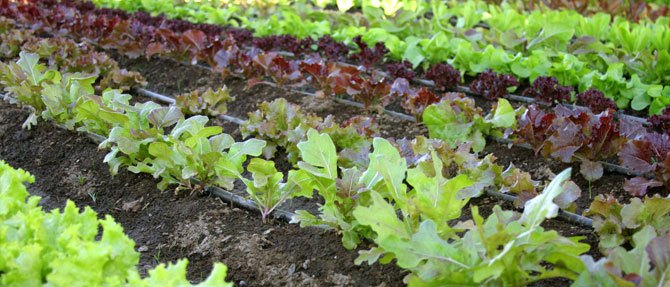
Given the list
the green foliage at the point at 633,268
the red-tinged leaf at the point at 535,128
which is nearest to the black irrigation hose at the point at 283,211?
the red-tinged leaf at the point at 535,128

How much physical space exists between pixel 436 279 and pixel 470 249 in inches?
5.3

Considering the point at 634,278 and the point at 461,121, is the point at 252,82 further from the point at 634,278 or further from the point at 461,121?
the point at 634,278

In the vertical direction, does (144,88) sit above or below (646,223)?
below

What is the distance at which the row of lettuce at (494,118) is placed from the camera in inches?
133

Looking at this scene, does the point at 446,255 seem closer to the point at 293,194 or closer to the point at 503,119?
the point at 293,194

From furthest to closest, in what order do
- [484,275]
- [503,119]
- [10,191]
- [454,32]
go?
[454,32], [503,119], [10,191], [484,275]

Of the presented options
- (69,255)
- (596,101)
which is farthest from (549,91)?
(69,255)

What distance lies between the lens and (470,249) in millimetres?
2166

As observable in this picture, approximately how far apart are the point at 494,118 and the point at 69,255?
99.6 inches

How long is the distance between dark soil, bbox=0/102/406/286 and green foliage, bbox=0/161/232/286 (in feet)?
2.38

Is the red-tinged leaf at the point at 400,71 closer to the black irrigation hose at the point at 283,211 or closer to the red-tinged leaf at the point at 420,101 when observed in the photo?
the red-tinged leaf at the point at 420,101

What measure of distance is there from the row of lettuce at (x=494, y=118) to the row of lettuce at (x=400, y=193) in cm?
47

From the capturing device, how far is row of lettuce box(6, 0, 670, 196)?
3.38m

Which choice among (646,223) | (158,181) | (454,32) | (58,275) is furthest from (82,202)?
(454,32)
